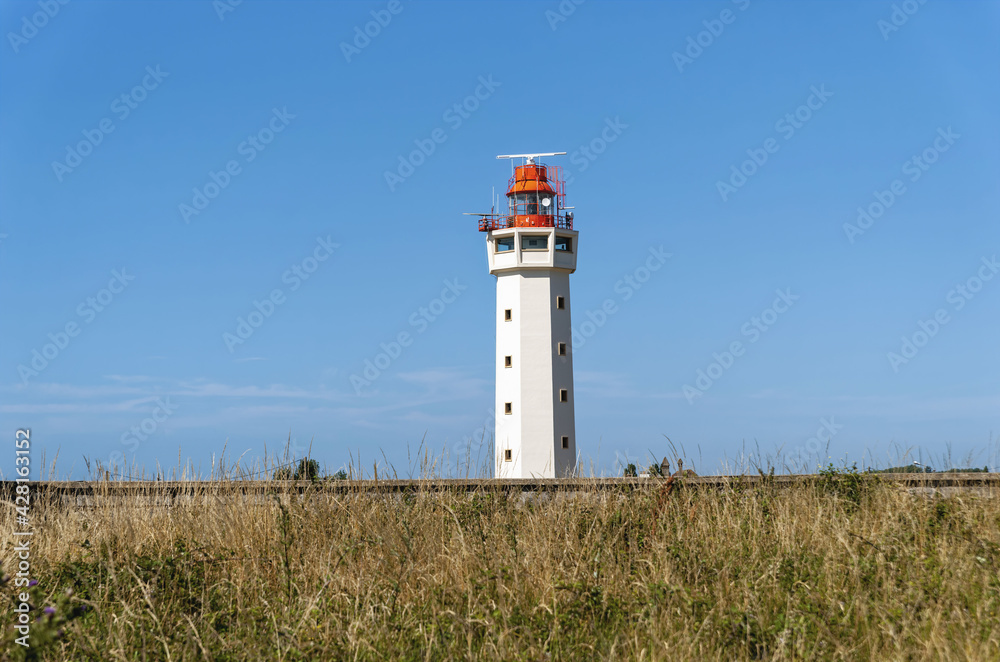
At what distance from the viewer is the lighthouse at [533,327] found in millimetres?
34781

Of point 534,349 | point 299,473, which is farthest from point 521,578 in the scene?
point 534,349

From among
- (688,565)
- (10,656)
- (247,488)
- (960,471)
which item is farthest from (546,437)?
(10,656)

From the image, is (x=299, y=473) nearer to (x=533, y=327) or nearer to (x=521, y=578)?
(x=521, y=578)

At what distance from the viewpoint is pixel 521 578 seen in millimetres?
6113

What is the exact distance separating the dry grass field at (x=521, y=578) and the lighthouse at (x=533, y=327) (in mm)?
25044

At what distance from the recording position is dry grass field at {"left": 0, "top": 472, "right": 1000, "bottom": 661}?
5.13 metres

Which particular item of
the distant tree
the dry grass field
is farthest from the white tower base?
the dry grass field

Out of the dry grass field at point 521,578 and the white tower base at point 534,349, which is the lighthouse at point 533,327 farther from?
the dry grass field at point 521,578

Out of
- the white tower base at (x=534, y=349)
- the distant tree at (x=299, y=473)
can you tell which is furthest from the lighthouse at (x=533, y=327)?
the distant tree at (x=299, y=473)

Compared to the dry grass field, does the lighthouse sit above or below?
above

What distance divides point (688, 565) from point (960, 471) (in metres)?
7.18

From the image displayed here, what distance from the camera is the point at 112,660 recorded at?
201 inches

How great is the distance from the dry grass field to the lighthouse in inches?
986

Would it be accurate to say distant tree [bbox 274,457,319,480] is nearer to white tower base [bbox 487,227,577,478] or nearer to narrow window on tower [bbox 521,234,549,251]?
white tower base [bbox 487,227,577,478]
